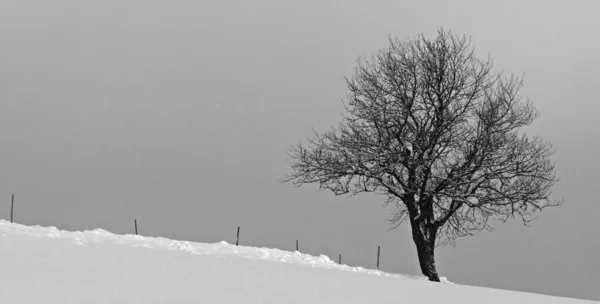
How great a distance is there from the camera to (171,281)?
36.4ft

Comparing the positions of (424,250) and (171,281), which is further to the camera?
(424,250)

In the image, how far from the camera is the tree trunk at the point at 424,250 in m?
22.9

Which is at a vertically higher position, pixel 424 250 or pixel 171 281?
pixel 424 250

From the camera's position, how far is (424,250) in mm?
22938

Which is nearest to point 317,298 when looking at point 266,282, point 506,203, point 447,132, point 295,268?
point 266,282

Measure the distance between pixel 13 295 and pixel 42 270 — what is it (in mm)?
2040

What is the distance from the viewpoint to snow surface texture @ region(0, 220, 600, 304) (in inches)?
378

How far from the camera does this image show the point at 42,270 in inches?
434

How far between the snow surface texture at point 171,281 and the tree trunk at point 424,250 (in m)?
8.46

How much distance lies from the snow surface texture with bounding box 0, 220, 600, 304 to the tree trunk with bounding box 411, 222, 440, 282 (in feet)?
27.7

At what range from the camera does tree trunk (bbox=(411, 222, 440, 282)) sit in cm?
2291

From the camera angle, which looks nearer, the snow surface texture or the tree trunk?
the snow surface texture

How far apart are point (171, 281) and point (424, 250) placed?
13.7 m

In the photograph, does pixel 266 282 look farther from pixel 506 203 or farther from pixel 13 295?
pixel 506 203
